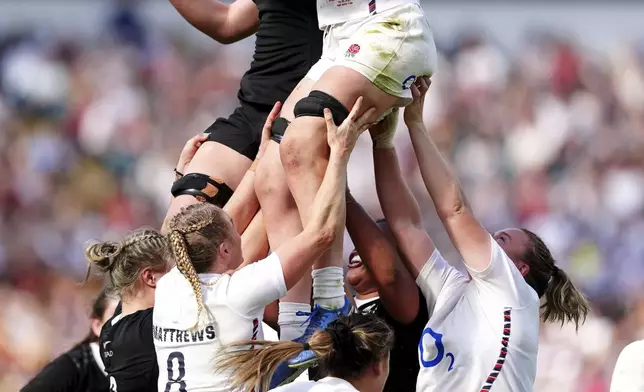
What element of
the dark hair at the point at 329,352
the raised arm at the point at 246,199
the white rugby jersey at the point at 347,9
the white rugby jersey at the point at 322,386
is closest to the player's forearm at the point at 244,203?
the raised arm at the point at 246,199

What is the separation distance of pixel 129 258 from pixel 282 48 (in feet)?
3.57

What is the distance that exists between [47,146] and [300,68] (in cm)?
716

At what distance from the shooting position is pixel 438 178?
4551 mm

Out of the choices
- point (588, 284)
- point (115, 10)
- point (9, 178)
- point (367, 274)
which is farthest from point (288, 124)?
point (115, 10)

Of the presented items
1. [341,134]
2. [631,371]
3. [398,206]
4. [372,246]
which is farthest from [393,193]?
[631,371]

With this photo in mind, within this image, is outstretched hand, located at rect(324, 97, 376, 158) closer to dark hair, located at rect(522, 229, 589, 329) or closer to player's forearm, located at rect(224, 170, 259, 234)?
player's forearm, located at rect(224, 170, 259, 234)

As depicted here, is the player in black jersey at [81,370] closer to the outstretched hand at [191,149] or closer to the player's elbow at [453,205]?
the outstretched hand at [191,149]

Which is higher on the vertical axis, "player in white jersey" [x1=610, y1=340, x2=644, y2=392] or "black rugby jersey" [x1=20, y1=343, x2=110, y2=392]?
"player in white jersey" [x1=610, y1=340, x2=644, y2=392]

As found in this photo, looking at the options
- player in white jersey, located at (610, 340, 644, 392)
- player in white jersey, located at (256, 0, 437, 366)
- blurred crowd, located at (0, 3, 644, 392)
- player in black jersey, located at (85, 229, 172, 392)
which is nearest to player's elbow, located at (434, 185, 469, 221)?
player in white jersey, located at (256, 0, 437, 366)

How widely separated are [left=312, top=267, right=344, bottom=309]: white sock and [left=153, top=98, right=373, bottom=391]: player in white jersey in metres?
0.26

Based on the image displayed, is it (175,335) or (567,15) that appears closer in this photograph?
(175,335)

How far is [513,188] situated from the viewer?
38.2 feet

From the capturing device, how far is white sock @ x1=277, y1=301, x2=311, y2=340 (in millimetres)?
4375

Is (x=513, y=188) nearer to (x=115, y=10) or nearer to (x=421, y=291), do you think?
(x=115, y=10)
